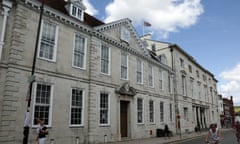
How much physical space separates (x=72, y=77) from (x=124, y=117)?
7023mm

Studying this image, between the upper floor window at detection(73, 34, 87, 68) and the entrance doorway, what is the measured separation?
5.84m

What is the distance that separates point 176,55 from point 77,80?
21136mm

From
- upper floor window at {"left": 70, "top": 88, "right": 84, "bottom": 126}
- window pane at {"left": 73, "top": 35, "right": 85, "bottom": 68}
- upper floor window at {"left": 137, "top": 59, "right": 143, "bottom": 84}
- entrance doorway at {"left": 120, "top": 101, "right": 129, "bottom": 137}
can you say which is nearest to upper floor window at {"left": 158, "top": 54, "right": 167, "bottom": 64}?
upper floor window at {"left": 137, "top": 59, "right": 143, "bottom": 84}

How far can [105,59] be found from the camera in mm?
17297

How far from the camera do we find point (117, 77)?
18266mm

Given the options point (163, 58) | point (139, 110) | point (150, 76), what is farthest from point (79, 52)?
point (163, 58)

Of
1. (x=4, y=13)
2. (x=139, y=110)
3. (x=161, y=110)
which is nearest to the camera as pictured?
(x=4, y=13)

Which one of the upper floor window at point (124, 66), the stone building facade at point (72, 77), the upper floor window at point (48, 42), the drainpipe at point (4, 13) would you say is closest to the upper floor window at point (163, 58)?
the stone building facade at point (72, 77)

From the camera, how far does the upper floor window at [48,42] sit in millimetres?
12644

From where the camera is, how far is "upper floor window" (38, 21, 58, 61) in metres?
12.6

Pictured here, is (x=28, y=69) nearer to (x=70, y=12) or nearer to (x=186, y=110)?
(x=70, y=12)

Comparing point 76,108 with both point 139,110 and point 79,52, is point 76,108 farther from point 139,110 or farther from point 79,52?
point 139,110

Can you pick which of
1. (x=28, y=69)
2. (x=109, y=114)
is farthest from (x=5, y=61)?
(x=109, y=114)

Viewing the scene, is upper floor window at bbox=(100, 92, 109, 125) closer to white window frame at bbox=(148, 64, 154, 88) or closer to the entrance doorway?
the entrance doorway
